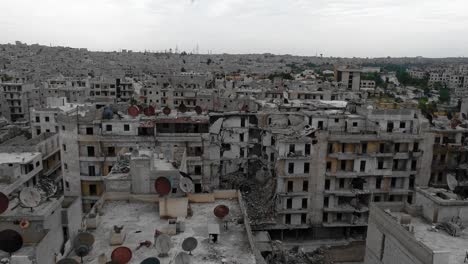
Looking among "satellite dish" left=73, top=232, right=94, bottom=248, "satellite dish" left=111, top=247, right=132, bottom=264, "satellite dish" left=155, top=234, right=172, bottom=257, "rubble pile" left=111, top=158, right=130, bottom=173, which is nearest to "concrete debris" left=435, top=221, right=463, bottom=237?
"satellite dish" left=155, top=234, right=172, bottom=257

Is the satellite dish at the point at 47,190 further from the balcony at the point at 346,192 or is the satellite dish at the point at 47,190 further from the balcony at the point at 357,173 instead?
the balcony at the point at 346,192

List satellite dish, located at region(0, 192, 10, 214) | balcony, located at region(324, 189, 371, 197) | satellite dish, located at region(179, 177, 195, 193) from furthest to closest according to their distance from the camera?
balcony, located at region(324, 189, 371, 197), satellite dish, located at region(179, 177, 195, 193), satellite dish, located at region(0, 192, 10, 214)

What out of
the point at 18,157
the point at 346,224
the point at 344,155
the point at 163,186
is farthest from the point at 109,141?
the point at 346,224

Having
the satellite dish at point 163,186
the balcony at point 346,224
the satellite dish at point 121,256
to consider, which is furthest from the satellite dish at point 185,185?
the balcony at point 346,224

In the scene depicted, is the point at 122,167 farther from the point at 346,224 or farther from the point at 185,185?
the point at 346,224

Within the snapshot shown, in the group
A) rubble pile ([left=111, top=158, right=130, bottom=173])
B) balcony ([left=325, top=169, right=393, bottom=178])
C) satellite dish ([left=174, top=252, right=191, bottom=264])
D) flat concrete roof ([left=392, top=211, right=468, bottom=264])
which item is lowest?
balcony ([left=325, top=169, right=393, bottom=178])

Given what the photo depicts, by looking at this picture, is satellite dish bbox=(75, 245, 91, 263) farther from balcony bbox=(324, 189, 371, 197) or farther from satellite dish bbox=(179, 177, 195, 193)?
balcony bbox=(324, 189, 371, 197)

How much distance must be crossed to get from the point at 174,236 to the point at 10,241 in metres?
7.31

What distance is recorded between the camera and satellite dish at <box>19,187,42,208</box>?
1995cm

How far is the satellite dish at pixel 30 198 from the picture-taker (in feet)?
65.5

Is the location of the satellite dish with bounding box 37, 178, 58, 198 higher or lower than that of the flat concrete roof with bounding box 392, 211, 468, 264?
higher

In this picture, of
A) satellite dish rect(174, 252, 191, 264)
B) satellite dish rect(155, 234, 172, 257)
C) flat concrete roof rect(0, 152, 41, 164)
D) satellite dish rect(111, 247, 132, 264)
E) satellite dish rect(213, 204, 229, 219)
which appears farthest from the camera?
flat concrete roof rect(0, 152, 41, 164)

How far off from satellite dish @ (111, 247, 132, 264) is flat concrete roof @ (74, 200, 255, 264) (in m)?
0.73

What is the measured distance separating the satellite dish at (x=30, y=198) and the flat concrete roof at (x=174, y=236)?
342cm
